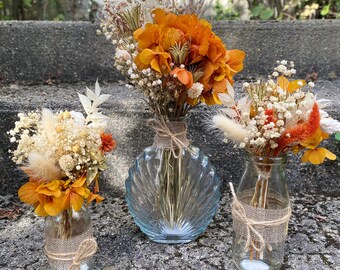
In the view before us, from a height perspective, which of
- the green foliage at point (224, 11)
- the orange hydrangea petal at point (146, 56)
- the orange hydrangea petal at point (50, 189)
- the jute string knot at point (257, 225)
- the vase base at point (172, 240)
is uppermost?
the orange hydrangea petal at point (146, 56)

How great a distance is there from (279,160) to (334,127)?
13 centimetres

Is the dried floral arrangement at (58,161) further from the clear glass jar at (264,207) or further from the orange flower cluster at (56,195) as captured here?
the clear glass jar at (264,207)

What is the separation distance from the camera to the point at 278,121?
89 cm

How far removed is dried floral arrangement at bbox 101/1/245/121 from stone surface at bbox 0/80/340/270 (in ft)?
1.09

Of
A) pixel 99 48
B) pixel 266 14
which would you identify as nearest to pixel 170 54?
pixel 99 48

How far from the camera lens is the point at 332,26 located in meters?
1.65

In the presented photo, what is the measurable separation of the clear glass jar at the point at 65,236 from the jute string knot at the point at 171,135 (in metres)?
0.23

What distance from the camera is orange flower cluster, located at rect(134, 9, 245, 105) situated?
91cm

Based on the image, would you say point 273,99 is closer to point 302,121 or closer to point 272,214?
point 302,121

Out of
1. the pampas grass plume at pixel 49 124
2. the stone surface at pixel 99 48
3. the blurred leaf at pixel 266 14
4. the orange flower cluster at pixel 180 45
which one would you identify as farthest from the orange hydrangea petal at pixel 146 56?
the blurred leaf at pixel 266 14

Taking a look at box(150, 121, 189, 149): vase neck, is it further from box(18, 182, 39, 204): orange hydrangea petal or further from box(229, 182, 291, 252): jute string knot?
box(18, 182, 39, 204): orange hydrangea petal

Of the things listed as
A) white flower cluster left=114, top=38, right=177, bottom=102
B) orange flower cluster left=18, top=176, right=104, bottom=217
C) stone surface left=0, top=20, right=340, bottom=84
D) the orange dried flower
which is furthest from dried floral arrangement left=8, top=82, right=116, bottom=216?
stone surface left=0, top=20, right=340, bottom=84

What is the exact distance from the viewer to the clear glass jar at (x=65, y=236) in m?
0.98

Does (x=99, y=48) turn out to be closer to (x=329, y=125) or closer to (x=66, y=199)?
(x=66, y=199)
